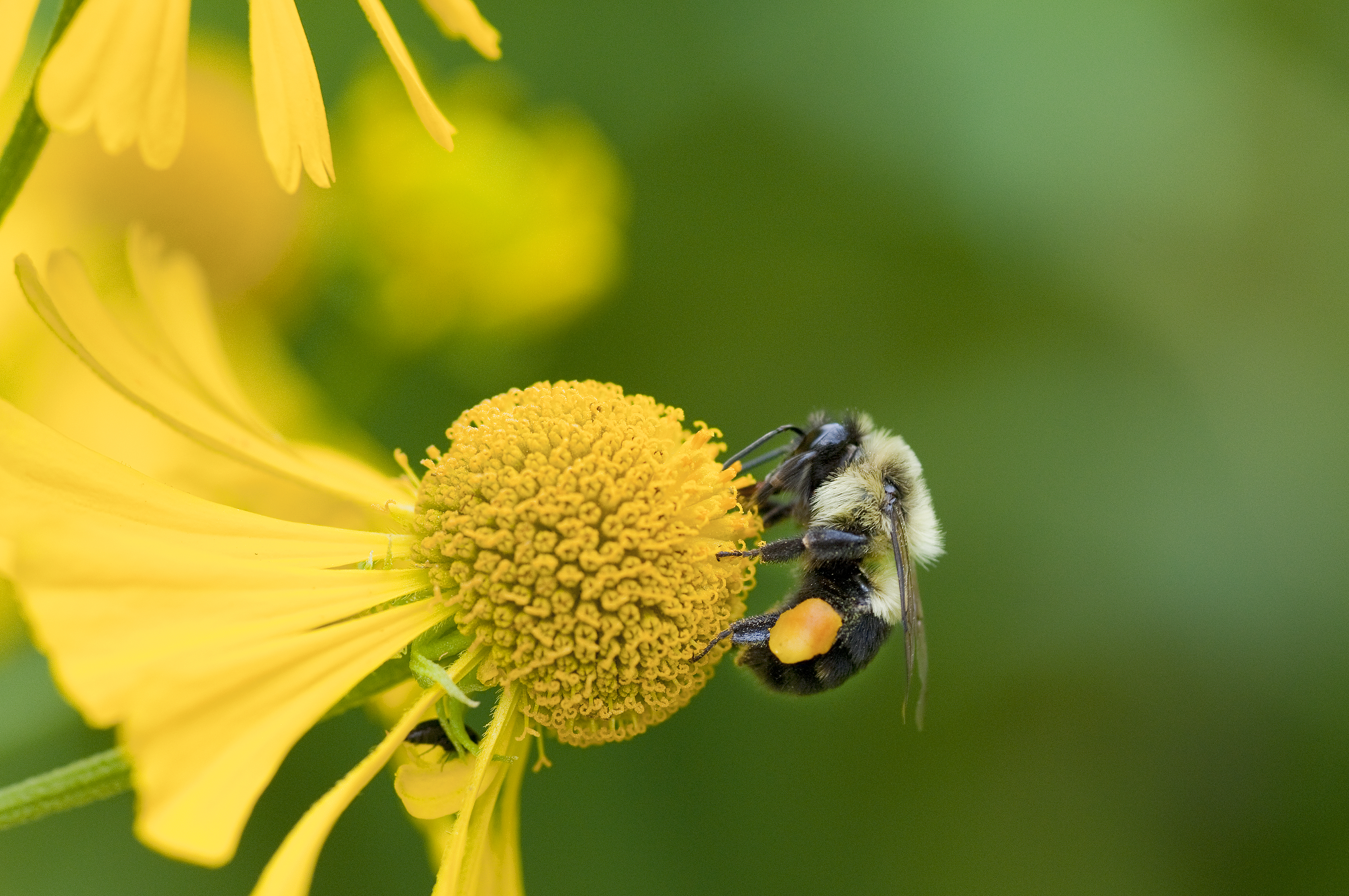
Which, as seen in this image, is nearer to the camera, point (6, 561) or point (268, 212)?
point (6, 561)

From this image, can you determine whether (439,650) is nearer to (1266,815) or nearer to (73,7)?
(73,7)

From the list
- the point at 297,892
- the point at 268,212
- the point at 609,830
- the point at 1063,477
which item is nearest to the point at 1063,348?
the point at 1063,477

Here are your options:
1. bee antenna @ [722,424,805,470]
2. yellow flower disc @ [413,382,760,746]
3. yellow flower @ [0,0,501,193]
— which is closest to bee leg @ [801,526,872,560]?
bee antenna @ [722,424,805,470]

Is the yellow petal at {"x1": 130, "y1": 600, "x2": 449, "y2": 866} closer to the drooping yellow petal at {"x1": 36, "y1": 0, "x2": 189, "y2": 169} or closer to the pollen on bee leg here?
the drooping yellow petal at {"x1": 36, "y1": 0, "x2": 189, "y2": 169}

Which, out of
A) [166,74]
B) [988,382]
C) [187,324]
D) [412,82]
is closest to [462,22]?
[412,82]

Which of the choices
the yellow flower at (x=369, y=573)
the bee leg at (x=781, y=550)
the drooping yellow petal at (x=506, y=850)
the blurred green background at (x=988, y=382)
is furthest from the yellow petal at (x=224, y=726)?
the blurred green background at (x=988, y=382)

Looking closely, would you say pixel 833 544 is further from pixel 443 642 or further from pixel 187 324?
pixel 187 324
